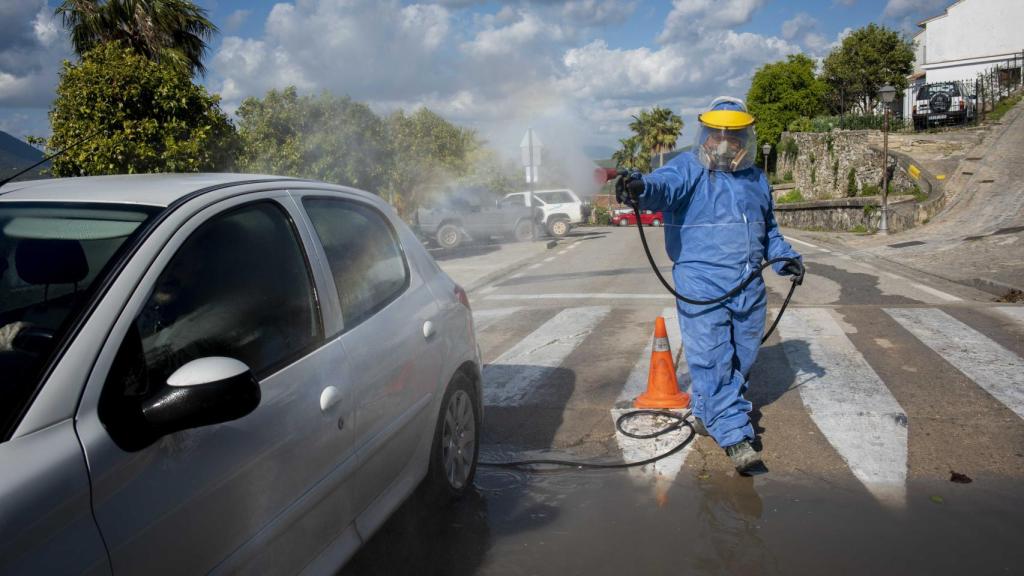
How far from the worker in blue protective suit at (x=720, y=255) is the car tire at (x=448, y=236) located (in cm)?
2076

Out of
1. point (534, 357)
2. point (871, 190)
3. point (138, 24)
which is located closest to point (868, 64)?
point (871, 190)

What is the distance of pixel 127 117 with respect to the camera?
1187 cm

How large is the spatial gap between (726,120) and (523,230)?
73.7ft

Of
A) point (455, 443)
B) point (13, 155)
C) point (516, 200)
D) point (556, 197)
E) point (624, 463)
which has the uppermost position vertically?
point (13, 155)

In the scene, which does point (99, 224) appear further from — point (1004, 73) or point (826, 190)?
point (1004, 73)

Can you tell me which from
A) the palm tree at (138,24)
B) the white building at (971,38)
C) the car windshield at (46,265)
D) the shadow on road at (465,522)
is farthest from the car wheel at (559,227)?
the white building at (971,38)

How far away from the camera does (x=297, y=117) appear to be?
17.9 meters

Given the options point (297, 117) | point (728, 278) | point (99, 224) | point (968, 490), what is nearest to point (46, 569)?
point (99, 224)

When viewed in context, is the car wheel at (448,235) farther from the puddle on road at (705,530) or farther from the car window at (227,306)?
the car window at (227,306)

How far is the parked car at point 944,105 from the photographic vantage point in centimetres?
3462

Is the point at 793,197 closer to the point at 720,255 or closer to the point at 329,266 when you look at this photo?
the point at 720,255

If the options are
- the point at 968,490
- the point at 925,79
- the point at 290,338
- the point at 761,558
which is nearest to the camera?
the point at 290,338

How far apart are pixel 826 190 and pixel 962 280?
2918 cm

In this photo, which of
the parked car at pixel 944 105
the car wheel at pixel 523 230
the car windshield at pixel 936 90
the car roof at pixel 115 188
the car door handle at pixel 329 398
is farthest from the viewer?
the car windshield at pixel 936 90
